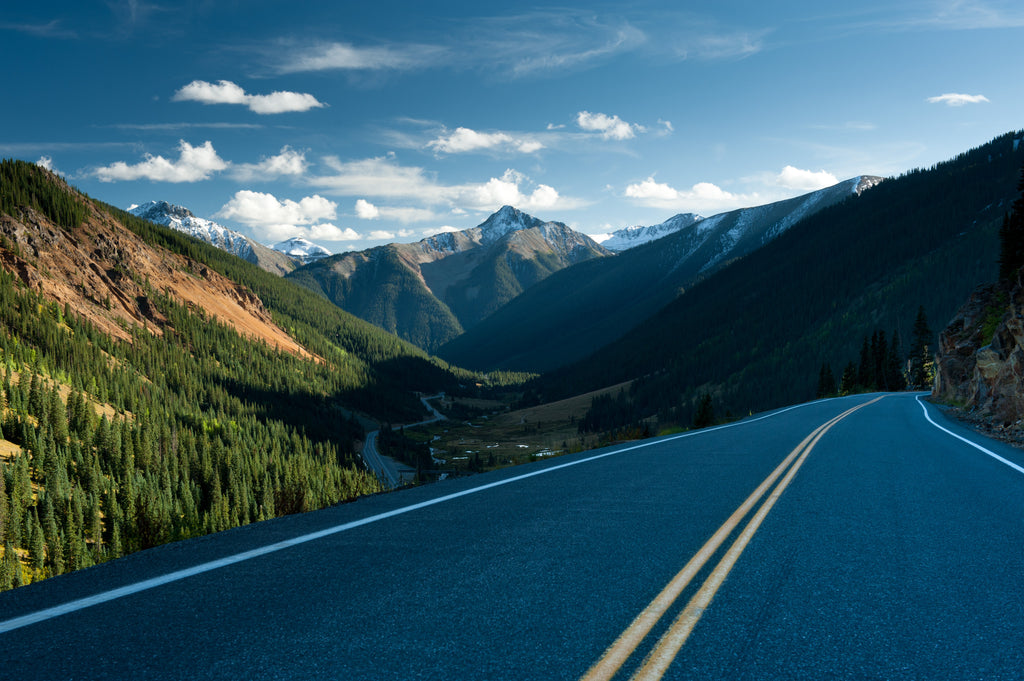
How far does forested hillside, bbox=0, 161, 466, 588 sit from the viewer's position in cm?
5422

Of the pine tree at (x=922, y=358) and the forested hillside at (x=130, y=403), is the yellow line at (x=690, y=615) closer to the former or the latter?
the forested hillside at (x=130, y=403)

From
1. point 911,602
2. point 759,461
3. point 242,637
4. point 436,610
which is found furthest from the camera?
point 759,461

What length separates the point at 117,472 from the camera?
7275 cm

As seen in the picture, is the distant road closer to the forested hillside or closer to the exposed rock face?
the forested hillside

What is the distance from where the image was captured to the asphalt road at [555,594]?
3055 mm

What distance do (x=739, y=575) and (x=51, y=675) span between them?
4.94 metres

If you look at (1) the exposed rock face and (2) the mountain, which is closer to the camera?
(1) the exposed rock face

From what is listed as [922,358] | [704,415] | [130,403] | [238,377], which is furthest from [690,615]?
[238,377]

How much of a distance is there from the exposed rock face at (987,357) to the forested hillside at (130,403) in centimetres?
2645

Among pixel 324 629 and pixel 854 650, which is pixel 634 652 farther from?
pixel 324 629

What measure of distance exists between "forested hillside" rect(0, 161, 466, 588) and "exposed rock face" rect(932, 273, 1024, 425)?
26454 millimetres

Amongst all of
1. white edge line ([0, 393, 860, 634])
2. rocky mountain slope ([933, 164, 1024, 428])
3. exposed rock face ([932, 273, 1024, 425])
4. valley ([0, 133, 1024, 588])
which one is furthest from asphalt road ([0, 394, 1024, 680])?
exposed rock face ([932, 273, 1024, 425])

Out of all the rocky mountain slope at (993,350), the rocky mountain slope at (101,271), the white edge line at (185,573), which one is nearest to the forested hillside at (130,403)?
the rocky mountain slope at (101,271)

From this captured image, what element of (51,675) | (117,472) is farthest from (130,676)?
(117,472)
